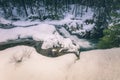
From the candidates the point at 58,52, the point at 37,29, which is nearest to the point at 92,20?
the point at 37,29

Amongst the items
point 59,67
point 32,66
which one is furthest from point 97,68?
point 32,66

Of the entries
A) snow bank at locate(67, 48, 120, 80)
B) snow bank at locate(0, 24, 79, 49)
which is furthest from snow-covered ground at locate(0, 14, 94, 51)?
snow bank at locate(67, 48, 120, 80)

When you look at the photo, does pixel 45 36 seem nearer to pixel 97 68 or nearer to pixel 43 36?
pixel 43 36

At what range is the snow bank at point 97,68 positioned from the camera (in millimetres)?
8086

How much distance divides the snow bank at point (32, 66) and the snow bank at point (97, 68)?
315 mm

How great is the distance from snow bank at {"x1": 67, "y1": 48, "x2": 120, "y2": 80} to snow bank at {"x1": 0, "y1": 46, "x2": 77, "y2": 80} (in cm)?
31

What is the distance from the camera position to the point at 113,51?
894 centimetres

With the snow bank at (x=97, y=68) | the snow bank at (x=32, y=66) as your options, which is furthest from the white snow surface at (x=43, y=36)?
the snow bank at (x=97, y=68)

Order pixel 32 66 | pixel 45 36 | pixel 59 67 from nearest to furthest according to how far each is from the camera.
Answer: pixel 59 67 < pixel 32 66 < pixel 45 36

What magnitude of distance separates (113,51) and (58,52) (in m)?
2.19

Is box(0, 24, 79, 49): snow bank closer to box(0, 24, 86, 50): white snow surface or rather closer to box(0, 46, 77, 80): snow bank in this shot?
box(0, 24, 86, 50): white snow surface

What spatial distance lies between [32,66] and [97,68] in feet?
7.67

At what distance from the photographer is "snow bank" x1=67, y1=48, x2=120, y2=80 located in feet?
26.5

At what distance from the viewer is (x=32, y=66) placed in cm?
829
